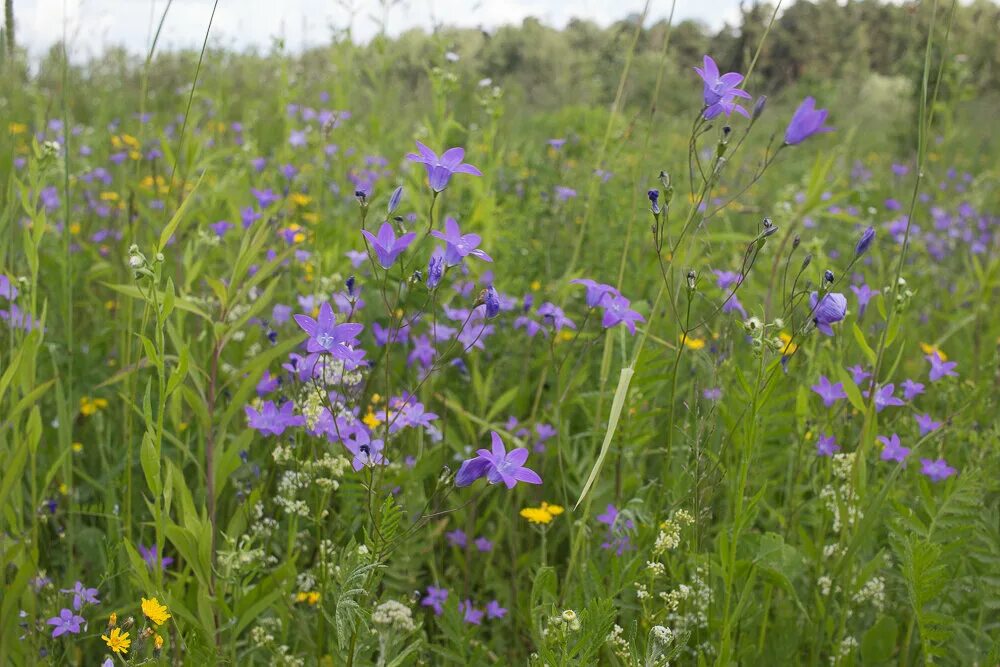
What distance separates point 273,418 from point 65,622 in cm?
51

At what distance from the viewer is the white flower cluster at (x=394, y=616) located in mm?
1401

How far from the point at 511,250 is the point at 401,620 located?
6.20 ft

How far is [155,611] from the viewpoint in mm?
1324

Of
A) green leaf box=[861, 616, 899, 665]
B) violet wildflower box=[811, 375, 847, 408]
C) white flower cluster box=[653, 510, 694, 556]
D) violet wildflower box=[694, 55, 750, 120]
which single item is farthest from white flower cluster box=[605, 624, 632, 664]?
violet wildflower box=[694, 55, 750, 120]

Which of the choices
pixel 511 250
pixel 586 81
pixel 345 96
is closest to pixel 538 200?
pixel 511 250

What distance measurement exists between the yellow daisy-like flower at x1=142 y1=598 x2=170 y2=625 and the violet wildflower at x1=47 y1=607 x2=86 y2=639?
0.20m

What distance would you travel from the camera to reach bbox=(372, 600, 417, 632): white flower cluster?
140 cm

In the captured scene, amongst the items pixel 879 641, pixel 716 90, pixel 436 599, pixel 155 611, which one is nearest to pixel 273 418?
pixel 155 611

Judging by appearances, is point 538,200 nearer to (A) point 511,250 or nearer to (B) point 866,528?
(A) point 511,250

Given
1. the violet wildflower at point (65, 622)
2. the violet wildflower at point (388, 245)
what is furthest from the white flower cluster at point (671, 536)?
the violet wildflower at point (65, 622)

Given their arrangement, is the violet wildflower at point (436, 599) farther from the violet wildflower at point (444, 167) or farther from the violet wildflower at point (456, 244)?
the violet wildflower at point (444, 167)

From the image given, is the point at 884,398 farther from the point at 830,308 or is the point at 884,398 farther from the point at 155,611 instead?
the point at 155,611

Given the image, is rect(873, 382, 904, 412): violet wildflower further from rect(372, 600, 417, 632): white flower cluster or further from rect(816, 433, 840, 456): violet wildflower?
rect(372, 600, 417, 632): white flower cluster

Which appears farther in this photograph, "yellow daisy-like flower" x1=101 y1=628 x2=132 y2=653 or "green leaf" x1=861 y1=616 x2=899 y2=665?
"green leaf" x1=861 y1=616 x2=899 y2=665
